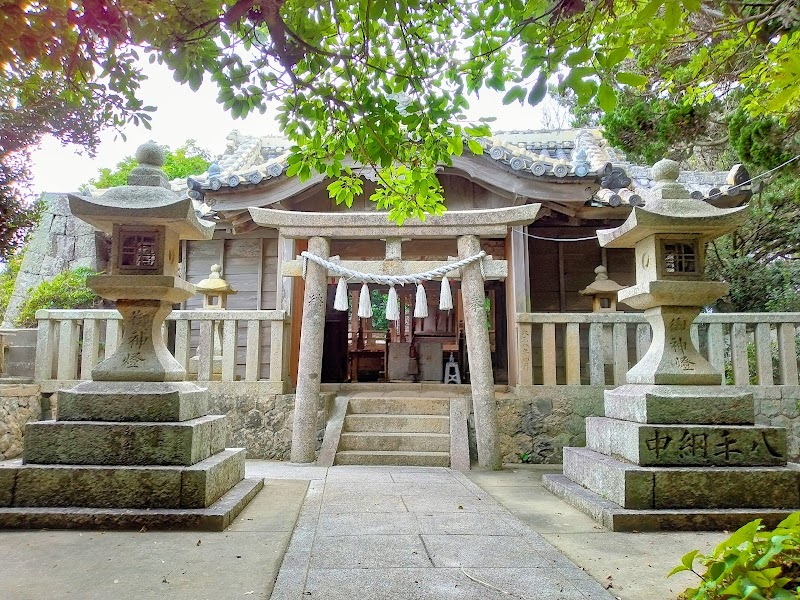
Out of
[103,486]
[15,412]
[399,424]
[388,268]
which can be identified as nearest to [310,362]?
[399,424]

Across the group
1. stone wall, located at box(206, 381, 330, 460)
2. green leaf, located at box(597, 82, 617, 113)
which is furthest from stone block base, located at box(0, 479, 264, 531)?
stone wall, located at box(206, 381, 330, 460)

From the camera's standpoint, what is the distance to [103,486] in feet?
12.8

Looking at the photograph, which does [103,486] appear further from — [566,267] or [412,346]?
[412,346]

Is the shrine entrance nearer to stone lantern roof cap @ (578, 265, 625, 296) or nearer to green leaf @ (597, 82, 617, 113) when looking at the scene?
stone lantern roof cap @ (578, 265, 625, 296)

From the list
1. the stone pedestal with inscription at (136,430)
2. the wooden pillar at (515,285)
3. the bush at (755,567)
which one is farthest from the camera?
the wooden pillar at (515,285)

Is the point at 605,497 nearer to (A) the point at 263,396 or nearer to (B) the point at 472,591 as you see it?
(B) the point at 472,591

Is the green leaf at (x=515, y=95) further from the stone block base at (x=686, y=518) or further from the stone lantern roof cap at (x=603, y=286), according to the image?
the stone lantern roof cap at (x=603, y=286)

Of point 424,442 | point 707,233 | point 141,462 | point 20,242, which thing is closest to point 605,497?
point 707,233

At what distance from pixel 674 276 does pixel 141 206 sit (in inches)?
183

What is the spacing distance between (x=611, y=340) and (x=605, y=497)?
13.0 feet

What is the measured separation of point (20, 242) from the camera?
8867 mm

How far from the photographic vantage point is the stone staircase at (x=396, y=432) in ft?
23.2

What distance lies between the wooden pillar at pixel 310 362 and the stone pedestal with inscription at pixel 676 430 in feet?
11.3

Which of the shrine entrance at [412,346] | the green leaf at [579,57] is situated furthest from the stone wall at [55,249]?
the green leaf at [579,57]
